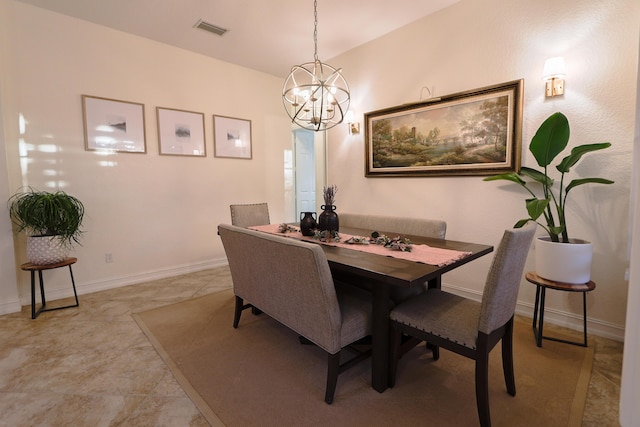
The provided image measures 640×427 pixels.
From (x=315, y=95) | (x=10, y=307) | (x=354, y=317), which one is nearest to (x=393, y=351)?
(x=354, y=317)

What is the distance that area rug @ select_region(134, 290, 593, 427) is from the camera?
5.17ft

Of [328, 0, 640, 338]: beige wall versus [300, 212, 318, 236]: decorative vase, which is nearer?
[328, 0, 640, 338]: beige wall

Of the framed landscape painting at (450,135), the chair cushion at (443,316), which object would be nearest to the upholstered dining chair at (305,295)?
the chair cushion at (443,316)

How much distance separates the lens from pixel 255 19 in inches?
127

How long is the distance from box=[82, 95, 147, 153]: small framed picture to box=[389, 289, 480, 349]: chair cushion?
354 centimetres

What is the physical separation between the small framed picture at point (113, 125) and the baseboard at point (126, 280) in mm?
1501

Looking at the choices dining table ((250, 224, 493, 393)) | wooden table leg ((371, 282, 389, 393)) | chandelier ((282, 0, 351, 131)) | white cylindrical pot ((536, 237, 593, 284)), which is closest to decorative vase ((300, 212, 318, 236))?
dining table ((250, 224, 493, 393))

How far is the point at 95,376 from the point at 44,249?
154cm

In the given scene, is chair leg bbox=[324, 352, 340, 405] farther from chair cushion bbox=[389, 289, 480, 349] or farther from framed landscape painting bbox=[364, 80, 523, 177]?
framed landscape painting bbox=[364, 80, 523, 177]

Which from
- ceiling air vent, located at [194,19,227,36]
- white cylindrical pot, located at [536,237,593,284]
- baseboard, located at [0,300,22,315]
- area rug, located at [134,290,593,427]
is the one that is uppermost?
ceiling air vent, located at [194,19,227,36]

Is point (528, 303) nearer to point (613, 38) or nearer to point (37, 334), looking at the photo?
point (613, 38)

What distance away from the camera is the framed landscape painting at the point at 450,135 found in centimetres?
271

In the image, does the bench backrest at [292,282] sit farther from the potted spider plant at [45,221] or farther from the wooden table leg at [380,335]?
the potted spider plant at [45,221]

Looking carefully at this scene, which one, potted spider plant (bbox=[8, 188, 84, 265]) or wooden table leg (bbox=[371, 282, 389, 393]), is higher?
potted spider plant (bbox=[8, 188, 84, 265])
